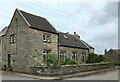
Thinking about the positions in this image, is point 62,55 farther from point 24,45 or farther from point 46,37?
point 24,45

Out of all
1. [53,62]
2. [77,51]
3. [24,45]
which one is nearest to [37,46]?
[24,45]

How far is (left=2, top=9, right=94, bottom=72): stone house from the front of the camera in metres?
27.4

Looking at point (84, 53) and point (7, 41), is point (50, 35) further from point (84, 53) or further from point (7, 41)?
point (84, 53)

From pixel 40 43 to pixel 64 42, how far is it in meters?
8.17

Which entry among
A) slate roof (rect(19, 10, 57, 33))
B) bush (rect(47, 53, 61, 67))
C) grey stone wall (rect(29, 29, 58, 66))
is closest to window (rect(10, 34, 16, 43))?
slate roof (rect(19, 10, 57, 33))

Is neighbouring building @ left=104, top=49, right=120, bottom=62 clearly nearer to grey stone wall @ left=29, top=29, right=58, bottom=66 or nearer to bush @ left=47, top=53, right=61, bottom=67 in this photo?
grey stone wall @ left=29, top=29, right=58, bottom=66

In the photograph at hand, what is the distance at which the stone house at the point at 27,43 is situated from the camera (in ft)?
89.9

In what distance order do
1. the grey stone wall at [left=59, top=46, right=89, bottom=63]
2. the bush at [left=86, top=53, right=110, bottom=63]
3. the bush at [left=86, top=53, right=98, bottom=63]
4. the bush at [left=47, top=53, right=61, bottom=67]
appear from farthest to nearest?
the bush at [left=86, top=53, right=98, bottom=63] → the bush at [left=86, top=53, right=110, bottom=63] → the grey stone wall at [left=59, top=46, right=89, bottom=63] → the bush at [left=47, top=53, right=61, bottom=67]

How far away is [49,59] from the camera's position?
2448cm

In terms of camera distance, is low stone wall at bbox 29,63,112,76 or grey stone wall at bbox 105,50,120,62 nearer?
low stone wall at bbox 29,63,112,76

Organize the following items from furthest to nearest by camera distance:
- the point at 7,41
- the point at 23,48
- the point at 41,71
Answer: the point at 7,41, the point at 23,48, the point at 41,71

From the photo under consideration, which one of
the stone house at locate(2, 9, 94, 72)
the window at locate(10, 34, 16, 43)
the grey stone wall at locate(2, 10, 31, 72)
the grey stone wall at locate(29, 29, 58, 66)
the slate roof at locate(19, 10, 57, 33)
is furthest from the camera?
the window at locate(10, 34, 16, 43)

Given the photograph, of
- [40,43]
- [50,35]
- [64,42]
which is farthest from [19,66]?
[64,42]

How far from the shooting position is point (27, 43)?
90.0ft
